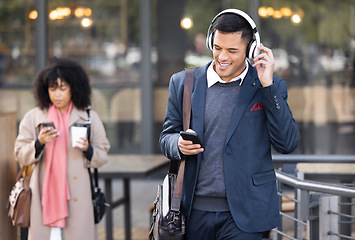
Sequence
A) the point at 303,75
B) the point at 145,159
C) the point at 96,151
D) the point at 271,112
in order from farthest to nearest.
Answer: the point at 303,75 < the point at 145,159 < the point at 96,151 < the point at 271,112

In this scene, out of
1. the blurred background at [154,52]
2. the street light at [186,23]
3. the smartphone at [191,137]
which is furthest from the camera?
the street light at [186,23]

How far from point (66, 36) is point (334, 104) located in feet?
14.2

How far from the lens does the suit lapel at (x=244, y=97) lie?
9.09ft

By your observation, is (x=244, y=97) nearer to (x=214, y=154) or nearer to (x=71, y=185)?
(x=214, y=154)

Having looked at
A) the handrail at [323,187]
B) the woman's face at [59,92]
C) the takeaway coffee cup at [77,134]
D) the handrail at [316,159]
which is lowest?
the handrail at [323,187]

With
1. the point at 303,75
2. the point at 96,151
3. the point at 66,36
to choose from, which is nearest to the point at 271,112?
the point at 96,151

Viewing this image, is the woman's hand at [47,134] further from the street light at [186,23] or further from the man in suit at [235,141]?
the street light at [186,23]

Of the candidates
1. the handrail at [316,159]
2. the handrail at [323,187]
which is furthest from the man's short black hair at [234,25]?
the handrail at [316,159]

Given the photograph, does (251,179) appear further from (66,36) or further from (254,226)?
(66,36)

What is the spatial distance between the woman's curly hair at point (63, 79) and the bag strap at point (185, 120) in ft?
5.25

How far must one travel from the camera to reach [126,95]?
30.1ft

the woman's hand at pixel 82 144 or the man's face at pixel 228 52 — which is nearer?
the man's face at pixel 228 52

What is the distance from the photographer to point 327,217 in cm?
353

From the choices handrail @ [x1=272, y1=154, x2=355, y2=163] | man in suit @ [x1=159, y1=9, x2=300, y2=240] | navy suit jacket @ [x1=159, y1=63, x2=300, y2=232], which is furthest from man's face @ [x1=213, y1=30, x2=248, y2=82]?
handrail @ [x1=272, y1=154, x2=355, y2=163]
